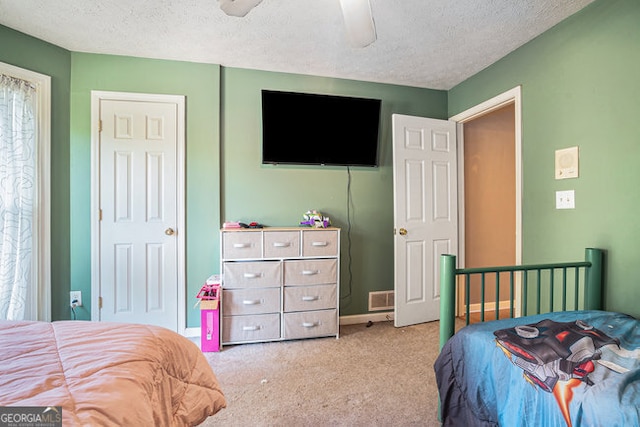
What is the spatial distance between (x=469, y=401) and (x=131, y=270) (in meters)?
2.60

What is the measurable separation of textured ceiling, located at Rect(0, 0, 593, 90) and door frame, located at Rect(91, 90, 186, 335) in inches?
14.4

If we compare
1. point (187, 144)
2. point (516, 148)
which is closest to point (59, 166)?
point (187, 144)

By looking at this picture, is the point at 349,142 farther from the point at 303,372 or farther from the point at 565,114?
the point at 303,372

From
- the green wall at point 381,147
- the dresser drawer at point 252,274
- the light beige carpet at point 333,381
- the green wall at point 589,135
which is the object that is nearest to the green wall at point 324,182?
the green wall at point 381,147

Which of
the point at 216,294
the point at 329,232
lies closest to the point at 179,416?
the point at 216,294

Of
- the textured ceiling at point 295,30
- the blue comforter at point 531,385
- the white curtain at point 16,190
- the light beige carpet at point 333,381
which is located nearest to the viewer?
the blue comforter at point 531,385

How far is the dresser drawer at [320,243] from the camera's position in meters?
2.32

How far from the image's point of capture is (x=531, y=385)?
0.94 metres

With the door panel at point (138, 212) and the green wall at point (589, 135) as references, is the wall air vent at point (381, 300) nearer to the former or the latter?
the green wall at point (589, 135)

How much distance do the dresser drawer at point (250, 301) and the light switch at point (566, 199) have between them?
7.16ft

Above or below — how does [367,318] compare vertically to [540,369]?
below

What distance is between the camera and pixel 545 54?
1.93 m

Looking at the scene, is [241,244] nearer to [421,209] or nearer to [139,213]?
[139,213]

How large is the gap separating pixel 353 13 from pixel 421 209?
188cm
